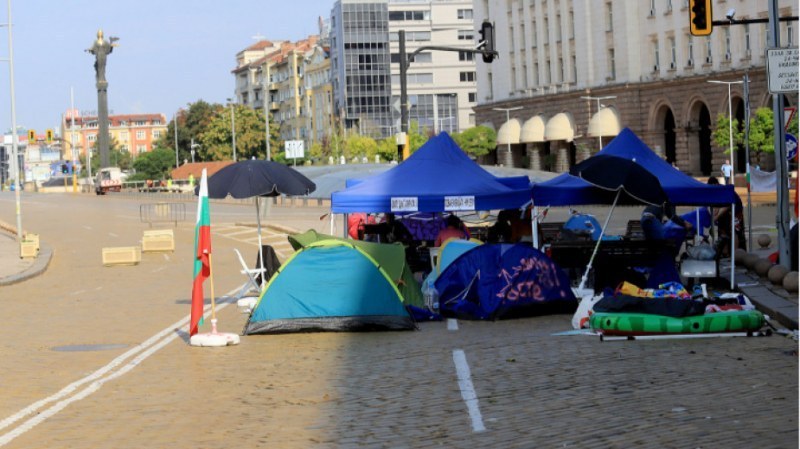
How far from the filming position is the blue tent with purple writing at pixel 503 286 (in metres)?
19.2

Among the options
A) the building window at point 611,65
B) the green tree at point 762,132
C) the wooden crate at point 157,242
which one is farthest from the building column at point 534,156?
the wooden crate at point 157,242

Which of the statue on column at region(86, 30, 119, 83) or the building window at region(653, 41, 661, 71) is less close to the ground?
the statue on column at region(86, 30, 119, 83)

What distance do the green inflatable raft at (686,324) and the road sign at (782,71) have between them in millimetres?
3960

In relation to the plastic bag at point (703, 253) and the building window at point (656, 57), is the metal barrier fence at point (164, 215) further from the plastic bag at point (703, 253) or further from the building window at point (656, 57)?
the plastic bag at point (703, 253)

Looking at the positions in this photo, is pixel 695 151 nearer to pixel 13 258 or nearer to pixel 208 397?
pixel 13 258

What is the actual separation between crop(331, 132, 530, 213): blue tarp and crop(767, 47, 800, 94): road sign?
477cm

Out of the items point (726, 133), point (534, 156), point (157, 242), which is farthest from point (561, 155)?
point (157, 242)

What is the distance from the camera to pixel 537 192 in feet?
73.3

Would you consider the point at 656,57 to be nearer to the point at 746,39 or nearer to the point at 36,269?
the point at 746,39

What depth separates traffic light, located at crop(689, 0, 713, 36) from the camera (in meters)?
23.4

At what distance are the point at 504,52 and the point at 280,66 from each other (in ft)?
228

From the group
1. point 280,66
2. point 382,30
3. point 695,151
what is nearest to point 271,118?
point 280,66

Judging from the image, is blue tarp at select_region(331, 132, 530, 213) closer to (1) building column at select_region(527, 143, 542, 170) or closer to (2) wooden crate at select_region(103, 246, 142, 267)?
(2) wooden crate at select_region(103, 246, 142, 267)

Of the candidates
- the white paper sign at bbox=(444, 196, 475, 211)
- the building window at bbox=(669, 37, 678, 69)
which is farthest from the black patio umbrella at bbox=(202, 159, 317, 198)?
the building window at bbox=(669, 37, 678, 69)
